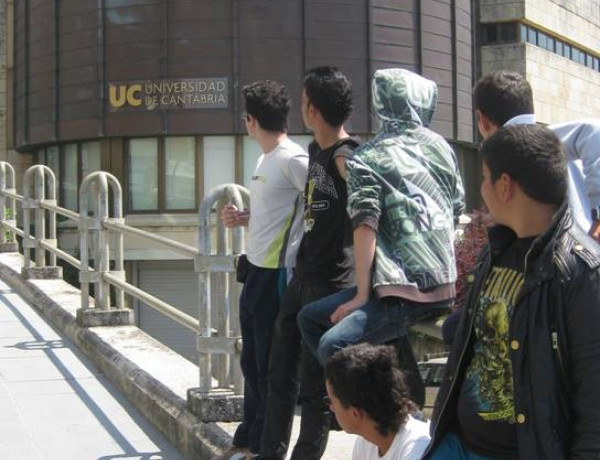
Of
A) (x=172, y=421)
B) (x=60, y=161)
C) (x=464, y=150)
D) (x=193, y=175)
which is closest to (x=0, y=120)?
(x=60, y=161)

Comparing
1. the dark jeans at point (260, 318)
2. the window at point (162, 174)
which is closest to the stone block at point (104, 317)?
the dark jeans at point (260, 318)

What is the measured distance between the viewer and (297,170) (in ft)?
13.2

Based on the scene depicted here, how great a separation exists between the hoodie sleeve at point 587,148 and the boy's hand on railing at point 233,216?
5.63 ft

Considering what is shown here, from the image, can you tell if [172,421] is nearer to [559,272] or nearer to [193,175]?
[559,272]

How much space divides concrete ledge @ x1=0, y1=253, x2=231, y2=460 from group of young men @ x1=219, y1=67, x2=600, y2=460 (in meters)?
0.57

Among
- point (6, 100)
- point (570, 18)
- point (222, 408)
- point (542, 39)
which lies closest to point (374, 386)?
point (222, 408)

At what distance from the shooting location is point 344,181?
3.65 m

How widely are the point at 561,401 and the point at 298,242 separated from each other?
78.8 inches

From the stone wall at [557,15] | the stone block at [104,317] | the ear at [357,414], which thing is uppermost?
the stone wall at [557,15]

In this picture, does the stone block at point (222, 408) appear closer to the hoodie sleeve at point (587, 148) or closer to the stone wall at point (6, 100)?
the hoodie sleeve at point (587, 148)

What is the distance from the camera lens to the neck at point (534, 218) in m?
2.31

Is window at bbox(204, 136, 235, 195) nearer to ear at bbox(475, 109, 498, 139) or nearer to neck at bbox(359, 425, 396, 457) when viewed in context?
ear at bbox(475, 109, 498, 139)

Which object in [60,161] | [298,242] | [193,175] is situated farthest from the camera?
[60,161]

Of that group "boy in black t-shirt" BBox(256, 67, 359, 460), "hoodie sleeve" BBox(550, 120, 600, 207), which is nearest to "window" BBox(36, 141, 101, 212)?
"boy in black t-shirt" BBox(256, 67, 359, 460)
